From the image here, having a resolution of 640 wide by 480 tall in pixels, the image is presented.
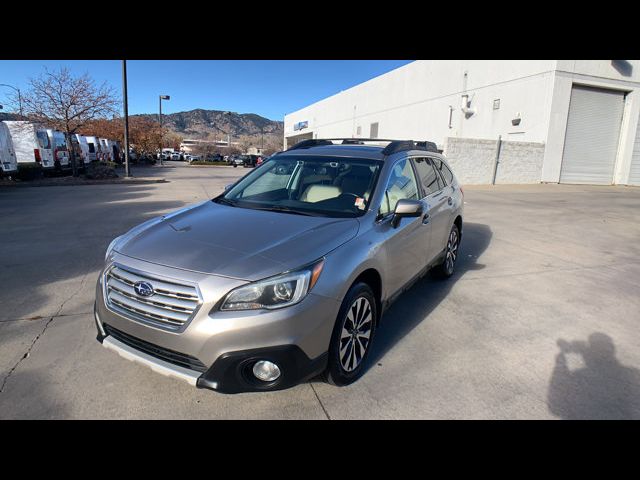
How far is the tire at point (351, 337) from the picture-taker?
261cm

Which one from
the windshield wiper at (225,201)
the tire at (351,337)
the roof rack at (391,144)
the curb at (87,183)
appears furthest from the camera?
the curb at (87,183)

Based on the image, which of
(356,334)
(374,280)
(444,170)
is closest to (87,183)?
(444,170)

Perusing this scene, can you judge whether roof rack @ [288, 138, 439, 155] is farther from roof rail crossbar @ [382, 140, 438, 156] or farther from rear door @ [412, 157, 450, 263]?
rear door @ [412, 157, 450, 263]

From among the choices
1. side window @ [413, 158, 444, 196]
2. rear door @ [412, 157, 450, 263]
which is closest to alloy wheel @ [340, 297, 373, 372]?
rear door @ [412, 157, 450, 263]

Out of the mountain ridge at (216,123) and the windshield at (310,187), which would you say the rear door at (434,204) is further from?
the mountain ridge at (216,123)

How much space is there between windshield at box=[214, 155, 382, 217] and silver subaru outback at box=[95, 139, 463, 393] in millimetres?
16

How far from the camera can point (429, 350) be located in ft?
11.2

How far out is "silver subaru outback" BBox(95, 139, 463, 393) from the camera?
7.34ft

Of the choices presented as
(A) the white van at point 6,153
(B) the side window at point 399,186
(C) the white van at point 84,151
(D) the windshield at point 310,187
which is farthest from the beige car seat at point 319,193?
(C) the white van at point 84,151

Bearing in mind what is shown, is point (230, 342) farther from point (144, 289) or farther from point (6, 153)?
point (6, 153)
